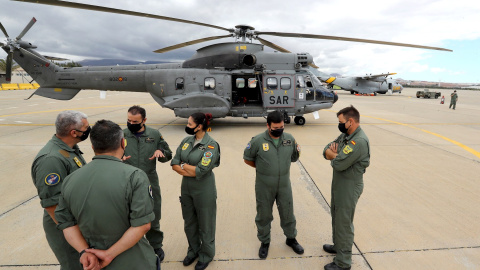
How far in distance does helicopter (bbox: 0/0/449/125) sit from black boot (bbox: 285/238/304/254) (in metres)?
7.24

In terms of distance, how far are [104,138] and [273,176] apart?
2.00 m

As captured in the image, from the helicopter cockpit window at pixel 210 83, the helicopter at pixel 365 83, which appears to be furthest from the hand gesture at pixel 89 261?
the helicopter at pixel 365 83

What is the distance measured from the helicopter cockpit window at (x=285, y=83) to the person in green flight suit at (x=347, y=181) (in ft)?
25.5

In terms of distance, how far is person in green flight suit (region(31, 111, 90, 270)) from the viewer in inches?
77.7

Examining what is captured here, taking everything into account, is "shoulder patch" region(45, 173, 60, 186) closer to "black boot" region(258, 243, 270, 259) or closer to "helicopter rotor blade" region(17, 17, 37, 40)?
"black boot" region(258, 243, 270, 259)

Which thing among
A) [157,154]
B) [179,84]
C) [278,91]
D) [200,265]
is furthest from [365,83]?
[200,265]

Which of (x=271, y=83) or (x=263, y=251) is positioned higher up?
(x=271, y=83)

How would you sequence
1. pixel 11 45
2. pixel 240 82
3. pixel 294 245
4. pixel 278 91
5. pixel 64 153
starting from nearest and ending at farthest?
1. pixel 64 153
2. pixel 294 245
3. pixel 11 45
4. pixel 278 91
5. pixel 240 82

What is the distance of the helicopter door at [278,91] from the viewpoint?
1025cm

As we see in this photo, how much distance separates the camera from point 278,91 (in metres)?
10.3

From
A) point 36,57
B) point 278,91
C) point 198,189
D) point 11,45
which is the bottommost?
point 198,189

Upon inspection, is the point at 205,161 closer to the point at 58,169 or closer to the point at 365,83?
the point at 58,169

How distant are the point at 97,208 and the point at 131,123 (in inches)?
65.7

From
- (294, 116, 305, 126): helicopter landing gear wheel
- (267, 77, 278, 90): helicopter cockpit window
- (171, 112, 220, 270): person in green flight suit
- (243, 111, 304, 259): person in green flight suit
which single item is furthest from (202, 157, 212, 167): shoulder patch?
(294, 116, 305, 126): helicopter landing gear wheel
